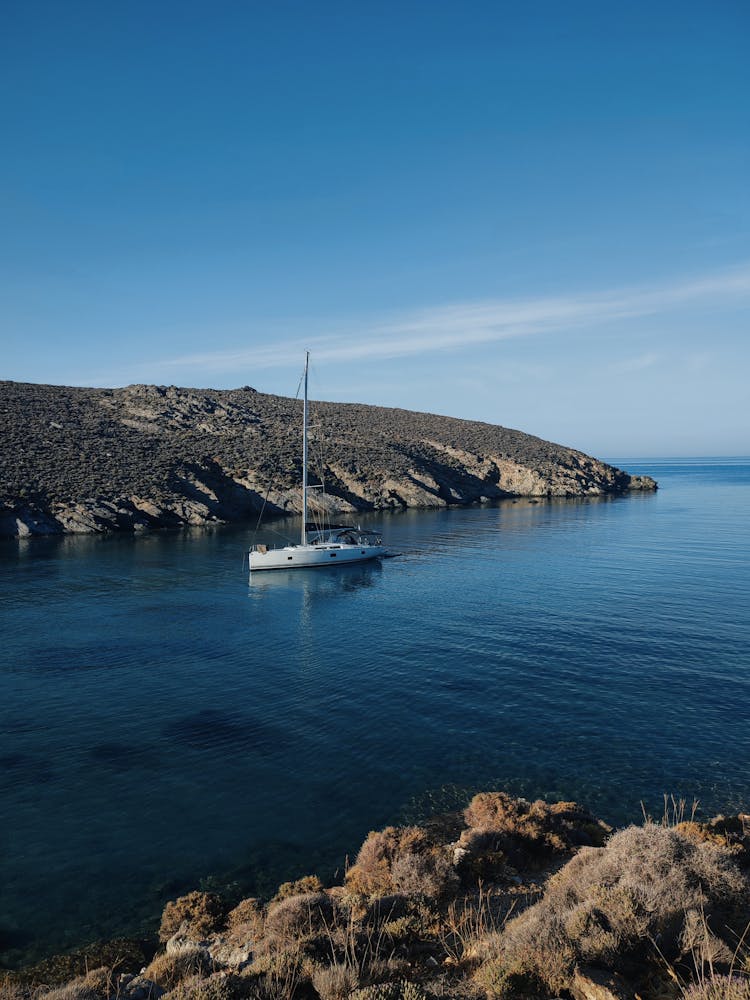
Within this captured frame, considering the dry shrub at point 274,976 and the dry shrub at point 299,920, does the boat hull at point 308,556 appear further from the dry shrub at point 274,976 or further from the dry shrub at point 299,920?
the dry shrub at point 274,976

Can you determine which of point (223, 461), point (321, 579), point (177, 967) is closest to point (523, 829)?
point (177, 967)

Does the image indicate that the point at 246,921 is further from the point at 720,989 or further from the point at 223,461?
the point at 223,461

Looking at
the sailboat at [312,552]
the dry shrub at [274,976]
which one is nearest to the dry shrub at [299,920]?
the dry shrub at [274,976]

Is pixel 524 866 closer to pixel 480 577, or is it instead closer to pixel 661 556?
pixel 480 577

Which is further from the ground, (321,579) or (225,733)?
(321,579)

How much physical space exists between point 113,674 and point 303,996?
21.1m

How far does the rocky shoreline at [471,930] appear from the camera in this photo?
26.8 feet

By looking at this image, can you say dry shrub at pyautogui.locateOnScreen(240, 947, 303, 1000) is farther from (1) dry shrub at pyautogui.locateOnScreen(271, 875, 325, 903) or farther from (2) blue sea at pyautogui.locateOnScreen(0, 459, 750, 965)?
(2) blue sea at pyautogui.locateOnScreen(0, 459, 750, 965)

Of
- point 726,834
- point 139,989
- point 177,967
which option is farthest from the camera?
point 726,834

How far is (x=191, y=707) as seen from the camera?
23.0m

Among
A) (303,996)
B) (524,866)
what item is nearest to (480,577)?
(524,866)

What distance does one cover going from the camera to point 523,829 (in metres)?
14.2

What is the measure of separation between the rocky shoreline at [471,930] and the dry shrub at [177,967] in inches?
1.0

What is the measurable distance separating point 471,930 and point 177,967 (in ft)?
16.3
